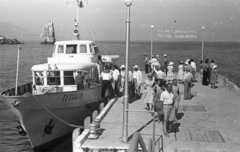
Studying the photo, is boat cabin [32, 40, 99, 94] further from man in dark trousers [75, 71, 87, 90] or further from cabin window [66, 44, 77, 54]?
cabin window [66, 44, 77, 54]

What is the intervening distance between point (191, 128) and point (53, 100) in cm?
626

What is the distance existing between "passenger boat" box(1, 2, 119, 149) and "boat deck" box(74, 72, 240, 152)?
186 centimetres

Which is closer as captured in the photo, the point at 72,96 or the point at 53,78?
the point at 72,96

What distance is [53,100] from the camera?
13742 millimetres

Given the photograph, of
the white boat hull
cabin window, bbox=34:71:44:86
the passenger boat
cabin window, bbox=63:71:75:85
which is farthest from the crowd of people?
cabin window, bbox=34:71:44:86

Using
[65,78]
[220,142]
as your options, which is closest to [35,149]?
[65,78]

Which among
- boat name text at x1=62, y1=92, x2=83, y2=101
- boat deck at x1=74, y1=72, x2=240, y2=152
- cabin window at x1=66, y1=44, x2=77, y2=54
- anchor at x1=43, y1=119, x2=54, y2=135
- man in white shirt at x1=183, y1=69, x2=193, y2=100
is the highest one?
cabin window at x1=66, y1=44, x2=77, y2=54

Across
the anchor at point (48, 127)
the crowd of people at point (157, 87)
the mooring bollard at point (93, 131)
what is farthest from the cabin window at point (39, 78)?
the mooring bollard at point (93, 131)

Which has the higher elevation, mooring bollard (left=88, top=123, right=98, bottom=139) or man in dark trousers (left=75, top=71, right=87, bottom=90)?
man in dark trousers (left=75, top=71, right=87, bottom=90)

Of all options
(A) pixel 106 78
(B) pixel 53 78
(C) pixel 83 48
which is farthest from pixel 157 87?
(C) pixel 83 48

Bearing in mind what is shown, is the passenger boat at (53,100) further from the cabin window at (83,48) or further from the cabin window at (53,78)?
the cabin window at (83,48)

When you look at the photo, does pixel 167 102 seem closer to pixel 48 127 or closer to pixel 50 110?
pixel 50 110

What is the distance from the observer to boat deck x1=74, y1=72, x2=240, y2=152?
9.52 meters

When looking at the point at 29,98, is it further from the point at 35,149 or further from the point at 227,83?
the point at 227,83
